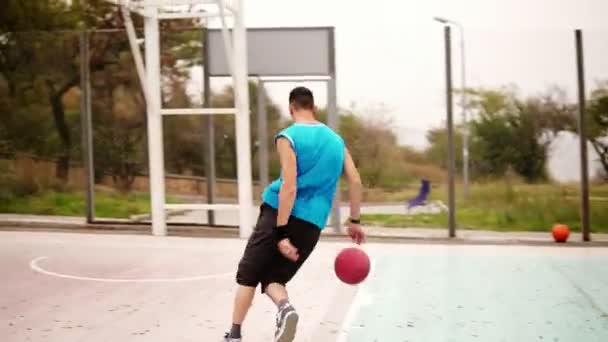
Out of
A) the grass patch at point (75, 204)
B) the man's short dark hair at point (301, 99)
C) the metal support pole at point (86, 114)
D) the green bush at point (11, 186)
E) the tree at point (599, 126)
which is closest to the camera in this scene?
the man's short dark hair at point (301, 99)

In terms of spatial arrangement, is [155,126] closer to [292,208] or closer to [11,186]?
[11,186]

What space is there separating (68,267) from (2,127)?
4391 mm

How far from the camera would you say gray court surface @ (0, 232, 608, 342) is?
557cm

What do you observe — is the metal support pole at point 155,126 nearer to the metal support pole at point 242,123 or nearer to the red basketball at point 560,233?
the metal support pole at point 242,123

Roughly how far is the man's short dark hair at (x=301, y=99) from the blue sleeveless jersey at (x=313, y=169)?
12 cm

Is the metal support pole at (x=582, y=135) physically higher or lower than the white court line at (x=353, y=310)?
higher

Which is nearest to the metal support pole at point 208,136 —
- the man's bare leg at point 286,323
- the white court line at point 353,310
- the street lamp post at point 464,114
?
the street lamp post at point 464,114

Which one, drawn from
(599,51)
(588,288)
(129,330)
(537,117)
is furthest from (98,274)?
(599,51)

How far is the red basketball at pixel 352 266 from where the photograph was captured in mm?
5148

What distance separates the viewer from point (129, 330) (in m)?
5.55

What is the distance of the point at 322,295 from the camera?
686cm

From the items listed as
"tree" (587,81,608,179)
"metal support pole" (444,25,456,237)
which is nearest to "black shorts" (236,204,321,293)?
"metal support pole" (444,25,456,237)

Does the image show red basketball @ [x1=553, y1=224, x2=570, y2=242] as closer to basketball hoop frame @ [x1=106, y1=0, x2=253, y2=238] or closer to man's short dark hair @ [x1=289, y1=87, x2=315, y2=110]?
basketball hoop frame @ [x1=106, y1=0, x2=253, y2=238]

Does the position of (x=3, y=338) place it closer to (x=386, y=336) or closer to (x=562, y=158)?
(x=386, y=336)
